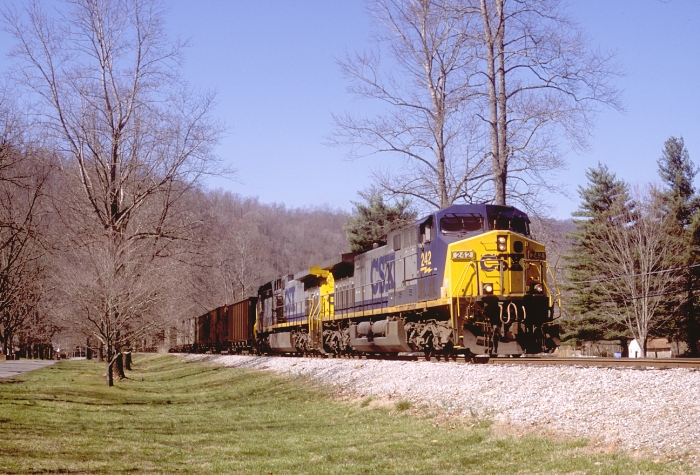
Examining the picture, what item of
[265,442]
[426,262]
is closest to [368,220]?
[426,262]

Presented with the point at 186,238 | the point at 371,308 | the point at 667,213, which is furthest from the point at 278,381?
the point at 667,213

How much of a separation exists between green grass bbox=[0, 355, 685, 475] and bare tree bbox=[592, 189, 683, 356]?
25447mm

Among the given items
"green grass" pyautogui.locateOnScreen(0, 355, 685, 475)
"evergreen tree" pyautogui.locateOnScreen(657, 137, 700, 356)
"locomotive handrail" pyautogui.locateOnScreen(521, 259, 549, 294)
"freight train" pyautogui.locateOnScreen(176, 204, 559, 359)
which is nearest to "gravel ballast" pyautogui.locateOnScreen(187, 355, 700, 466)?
"green grass" pyautogui.locateOnScreen(0, 355, 685, 475)

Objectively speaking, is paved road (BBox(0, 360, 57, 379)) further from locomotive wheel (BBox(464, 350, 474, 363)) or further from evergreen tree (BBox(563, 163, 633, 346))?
evergreen tree (BBox(563, 163, 633, 346))

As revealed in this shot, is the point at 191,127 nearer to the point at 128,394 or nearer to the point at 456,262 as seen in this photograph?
the point at 128,394

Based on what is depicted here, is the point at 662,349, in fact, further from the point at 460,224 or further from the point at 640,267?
the point at 460,224

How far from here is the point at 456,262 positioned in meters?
16.7

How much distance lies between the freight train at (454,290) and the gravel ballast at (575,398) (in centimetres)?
151

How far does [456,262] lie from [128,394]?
11050 mm

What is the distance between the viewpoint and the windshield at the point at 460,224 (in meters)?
17.5

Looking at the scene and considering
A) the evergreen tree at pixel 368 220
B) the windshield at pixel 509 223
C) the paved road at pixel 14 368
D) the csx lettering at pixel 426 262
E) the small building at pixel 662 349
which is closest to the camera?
the windshield at pixel 509 223

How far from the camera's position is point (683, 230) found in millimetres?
41062

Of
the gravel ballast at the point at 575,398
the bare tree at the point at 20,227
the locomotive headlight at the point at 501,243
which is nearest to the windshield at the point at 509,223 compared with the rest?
the locomotive headlight at the point at 501,243

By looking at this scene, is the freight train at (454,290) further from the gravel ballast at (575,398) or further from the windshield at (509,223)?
the gravel ballast at (575,398)
